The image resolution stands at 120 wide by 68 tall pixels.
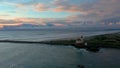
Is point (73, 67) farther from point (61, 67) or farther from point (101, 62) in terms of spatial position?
point (101, 62)

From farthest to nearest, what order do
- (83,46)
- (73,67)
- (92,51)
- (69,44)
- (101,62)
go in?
(69,44) → (83,46) → (92,51) → (101,62) → (73,67)

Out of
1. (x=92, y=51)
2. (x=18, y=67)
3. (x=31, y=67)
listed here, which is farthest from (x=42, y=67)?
(x=92, y=51)

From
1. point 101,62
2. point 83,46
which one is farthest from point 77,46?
point 101,62

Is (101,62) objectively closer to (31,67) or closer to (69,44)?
(31,67)

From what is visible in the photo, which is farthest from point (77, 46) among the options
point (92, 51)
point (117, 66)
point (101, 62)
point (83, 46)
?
point (117, 66)

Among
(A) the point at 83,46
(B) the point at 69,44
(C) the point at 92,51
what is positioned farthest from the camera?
(B) the point at 69,44

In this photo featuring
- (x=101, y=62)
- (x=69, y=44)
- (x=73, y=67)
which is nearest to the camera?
(x=73, y=67)

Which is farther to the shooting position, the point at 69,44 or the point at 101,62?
the point at 69,44

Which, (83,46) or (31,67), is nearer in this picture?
(31,67)

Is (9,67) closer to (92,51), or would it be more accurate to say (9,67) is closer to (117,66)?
(117,66)
